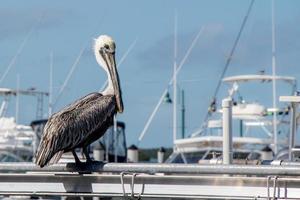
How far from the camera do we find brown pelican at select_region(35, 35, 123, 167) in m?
9.95

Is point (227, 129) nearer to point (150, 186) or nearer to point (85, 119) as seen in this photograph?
point (85, 119)

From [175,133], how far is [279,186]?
142 ft

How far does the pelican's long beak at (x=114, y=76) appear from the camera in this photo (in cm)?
1078

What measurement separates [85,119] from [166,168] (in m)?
1.68

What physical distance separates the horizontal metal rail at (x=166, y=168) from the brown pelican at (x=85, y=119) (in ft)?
0.46

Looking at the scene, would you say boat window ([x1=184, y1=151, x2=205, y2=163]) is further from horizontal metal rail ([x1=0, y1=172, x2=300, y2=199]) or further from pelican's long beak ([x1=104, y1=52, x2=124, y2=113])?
horizontal metal rail ([x1=0, y1=172, x2=300, y2=199])

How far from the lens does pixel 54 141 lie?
32.6 ft

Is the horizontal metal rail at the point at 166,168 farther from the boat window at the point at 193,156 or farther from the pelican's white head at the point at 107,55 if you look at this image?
the boat window at the point at 193,156

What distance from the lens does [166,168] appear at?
29.8 ft

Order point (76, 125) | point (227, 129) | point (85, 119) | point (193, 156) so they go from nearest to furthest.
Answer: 1. point (76, 125)
2. point (85, 119)
3. point (227, 129)
4. point (193, 156)

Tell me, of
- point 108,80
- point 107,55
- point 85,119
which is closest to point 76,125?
point 85,119

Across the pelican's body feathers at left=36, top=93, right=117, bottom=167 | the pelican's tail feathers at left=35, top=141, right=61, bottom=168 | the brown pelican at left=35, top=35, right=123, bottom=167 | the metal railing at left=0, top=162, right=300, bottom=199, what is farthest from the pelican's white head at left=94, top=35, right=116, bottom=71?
the pelican's tail feathers at left=35, top=141, right=61, bottom=168

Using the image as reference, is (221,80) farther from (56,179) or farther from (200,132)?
(56,179)

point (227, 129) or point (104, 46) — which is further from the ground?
point (104, 46)
